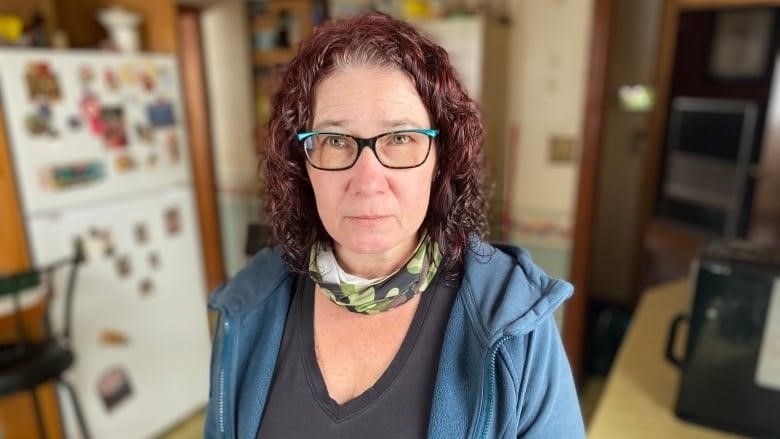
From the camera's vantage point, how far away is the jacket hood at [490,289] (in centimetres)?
71

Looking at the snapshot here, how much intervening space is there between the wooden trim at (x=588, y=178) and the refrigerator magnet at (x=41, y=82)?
2.08m

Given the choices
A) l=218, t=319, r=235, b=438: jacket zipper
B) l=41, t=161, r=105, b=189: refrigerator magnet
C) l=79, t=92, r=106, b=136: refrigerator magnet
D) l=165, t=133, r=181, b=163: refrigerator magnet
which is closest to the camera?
l=218, t=319, r=235, b=438: jacket zipper

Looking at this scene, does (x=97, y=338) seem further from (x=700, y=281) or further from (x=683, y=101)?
(x=683, y=101)

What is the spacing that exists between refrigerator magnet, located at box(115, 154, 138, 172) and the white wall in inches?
66.0

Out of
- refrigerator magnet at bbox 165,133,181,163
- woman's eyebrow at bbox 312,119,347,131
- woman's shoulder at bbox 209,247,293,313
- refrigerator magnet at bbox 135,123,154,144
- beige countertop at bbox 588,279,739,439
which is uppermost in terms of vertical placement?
woman's eyebrow at bbox 312,119,347,131

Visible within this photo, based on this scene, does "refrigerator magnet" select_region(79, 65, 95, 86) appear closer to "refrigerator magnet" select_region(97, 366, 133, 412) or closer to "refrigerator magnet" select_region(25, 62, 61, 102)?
"refrigerator magnet" select_region(25, 62, 61, 102)

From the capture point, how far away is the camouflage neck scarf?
2.59ft

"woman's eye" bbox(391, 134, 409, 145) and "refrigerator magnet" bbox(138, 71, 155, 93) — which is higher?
"refrigerator magnet" bbox(138, 71, 155, 93)

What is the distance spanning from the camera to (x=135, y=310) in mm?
2225

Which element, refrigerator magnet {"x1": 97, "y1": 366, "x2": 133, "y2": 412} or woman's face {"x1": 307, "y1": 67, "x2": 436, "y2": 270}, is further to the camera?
refrigerator magnet {"x1": 97, "y1": 366, "x2": 133, "y2": 412}

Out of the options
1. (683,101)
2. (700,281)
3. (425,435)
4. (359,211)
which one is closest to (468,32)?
(700,281)

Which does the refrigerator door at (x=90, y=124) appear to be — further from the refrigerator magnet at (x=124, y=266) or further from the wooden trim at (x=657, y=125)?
the wooden trim at (x=657, y=125)

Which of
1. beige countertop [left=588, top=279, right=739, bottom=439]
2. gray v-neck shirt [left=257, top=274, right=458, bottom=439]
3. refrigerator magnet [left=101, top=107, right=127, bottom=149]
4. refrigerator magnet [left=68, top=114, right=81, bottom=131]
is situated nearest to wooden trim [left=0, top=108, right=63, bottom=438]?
refrigerator magnet [left=68, top=114, right=81, bottom=131]

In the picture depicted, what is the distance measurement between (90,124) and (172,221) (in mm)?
548
